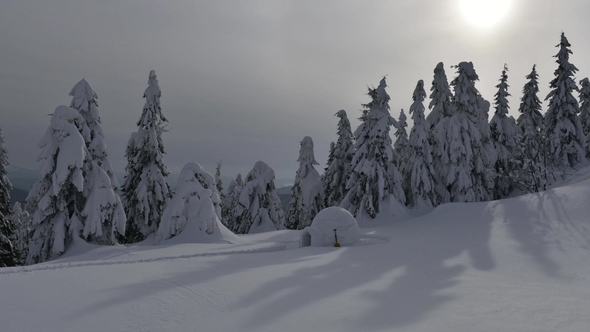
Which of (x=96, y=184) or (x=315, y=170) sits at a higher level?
(x=315, y=170)

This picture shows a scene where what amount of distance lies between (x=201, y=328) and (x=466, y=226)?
16.3 m

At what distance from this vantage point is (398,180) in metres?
27.1

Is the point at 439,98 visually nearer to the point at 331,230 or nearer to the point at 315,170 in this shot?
the point at 315,170

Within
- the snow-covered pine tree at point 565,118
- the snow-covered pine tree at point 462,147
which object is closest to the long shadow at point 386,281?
the snow-covered pine tree at point 462,147

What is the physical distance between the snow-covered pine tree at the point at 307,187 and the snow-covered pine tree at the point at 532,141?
17716mm

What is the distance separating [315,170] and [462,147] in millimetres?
13579

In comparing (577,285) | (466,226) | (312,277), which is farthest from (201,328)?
(466,226)

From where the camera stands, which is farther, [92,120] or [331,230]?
[92,120]

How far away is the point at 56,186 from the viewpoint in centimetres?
1812

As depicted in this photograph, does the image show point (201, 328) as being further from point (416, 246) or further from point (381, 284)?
point (416, 246)

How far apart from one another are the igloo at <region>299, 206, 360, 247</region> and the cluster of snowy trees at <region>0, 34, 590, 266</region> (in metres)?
6.90

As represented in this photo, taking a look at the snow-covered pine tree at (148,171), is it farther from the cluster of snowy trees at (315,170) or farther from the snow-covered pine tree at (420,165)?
the snow-covered pine tree at (420,165)

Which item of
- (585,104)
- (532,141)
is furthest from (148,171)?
(585,104)

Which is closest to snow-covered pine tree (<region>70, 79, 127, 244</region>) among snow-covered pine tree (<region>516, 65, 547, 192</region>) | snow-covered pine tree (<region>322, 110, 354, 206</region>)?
snow-covered pine tree (<region>322, 110, 354, 206</region>)
